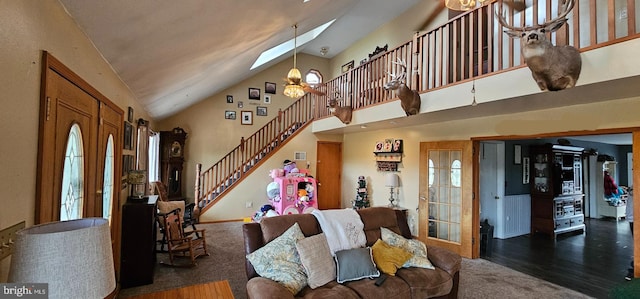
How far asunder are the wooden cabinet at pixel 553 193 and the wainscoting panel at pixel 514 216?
152 mm

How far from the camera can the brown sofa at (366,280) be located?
2.21 metres

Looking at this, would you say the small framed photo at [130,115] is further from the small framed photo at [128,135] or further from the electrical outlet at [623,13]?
the electrical outlet at [623,13]

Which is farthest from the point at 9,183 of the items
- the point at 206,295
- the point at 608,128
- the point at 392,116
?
the point at 608,128

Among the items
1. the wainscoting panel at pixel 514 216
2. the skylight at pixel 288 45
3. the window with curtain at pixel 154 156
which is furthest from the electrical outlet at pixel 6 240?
the wainscoting panel at pixel 514 216

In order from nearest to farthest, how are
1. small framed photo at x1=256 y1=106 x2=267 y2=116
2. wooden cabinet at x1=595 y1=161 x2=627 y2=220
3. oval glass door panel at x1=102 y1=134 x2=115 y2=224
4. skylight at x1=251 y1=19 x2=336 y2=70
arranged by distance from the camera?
1. oval glass door panel at x1=102 y1=134 x2=115 y2=224
2. skylight at x1=251 y1=19 x2=336 y2=70
3. wooden cabinet at x1=595 y1=161 x2=627 y2=220
4. small framed photo at x1=256 y1=106 x2=267 y2=116

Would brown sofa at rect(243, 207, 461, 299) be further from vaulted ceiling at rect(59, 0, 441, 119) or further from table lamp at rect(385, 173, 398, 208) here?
table lamp at rect(385, 173, 398, 208)

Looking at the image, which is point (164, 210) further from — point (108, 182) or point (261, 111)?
point (261, 111)

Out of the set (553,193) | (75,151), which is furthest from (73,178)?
(553,193)

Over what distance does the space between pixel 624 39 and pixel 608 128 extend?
1.37 m

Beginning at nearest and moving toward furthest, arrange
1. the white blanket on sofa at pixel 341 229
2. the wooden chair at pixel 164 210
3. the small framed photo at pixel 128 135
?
the white blanket on sofa at pixel 341 229 → the small framed photo at pixel 128 135 → the wooden chair at pixel 164 210

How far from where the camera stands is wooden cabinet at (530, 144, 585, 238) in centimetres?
623

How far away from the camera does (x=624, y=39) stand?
7.61ft

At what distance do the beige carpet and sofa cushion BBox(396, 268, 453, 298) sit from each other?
90 cm

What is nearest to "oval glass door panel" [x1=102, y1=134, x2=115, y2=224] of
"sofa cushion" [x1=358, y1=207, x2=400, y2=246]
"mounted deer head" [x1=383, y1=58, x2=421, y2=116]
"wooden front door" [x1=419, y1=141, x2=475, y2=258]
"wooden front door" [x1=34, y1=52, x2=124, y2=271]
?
"wooden front door" [x1=34, y1=52, x2=124, y2=271]
